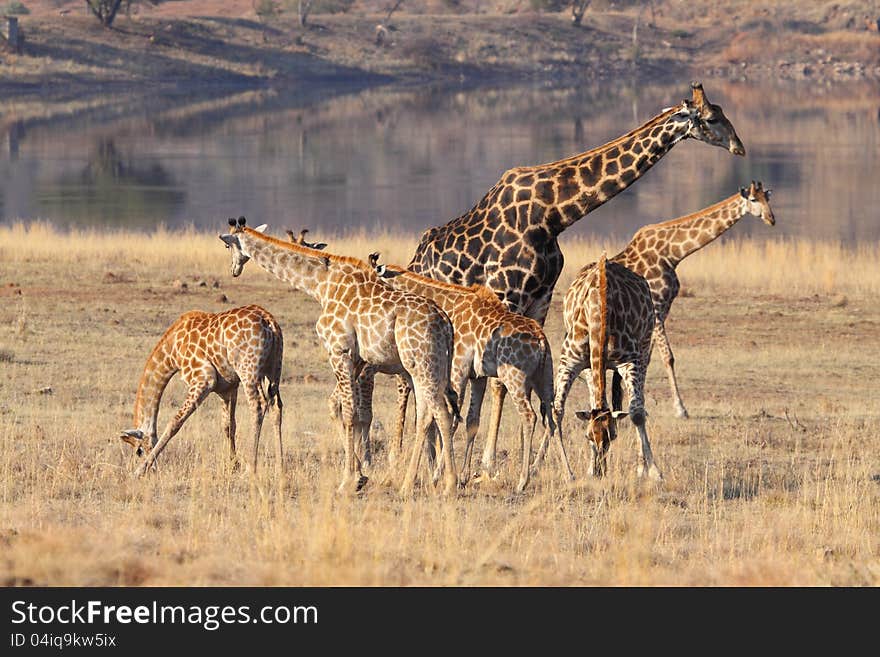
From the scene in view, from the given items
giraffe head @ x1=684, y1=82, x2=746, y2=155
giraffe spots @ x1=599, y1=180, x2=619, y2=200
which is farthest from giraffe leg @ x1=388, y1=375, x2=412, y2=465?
giraffe head @ x1=684, y1=82, x2=746, y2=155

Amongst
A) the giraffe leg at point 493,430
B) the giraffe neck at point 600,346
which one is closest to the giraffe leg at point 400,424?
the giraffe leg at point 493,430

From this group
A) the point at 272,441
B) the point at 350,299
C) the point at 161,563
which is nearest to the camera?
the point at 161,563

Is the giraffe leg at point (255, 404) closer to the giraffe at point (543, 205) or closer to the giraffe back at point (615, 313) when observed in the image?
the giraffe at point (543, 205)

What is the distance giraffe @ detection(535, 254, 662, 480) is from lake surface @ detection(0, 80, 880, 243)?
25.5m

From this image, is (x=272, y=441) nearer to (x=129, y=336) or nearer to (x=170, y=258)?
(x=129, y=336)

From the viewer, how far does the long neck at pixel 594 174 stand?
483 inches

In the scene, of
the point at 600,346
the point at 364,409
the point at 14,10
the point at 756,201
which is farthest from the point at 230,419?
the point at 14,10

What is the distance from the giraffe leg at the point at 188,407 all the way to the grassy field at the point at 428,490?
140mm

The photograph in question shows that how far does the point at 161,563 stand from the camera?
8000 millimetres

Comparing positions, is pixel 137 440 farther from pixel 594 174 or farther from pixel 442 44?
pixel 442 44

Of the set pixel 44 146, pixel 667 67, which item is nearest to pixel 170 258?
pixel 44 146

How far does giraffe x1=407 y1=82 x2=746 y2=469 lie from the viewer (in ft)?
40.0

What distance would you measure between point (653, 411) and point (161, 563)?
27.5 feet

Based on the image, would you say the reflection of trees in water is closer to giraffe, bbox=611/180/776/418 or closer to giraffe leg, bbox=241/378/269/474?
giraffe, bbox=611/180/776/418
